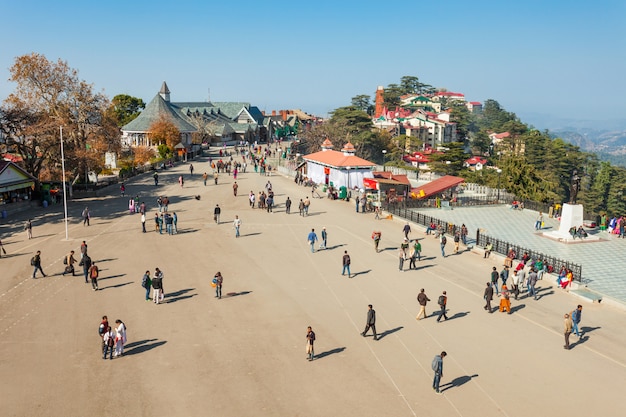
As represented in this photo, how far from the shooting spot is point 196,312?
Answer: 17766 mm

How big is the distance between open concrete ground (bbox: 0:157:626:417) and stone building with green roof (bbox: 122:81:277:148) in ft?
151

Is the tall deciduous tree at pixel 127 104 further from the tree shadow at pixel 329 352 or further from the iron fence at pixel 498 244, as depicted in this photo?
the tree shadow at pixel 329 352

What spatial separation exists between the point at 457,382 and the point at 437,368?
132cm

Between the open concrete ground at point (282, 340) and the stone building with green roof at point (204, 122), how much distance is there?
46008 mm

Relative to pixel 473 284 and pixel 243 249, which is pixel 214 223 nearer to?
pixel 243 249

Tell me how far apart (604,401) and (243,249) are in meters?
17.2

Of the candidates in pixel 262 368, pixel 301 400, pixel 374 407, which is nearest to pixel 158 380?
pixel 262 368

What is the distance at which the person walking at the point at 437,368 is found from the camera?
41.6 feet

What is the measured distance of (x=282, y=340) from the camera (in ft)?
51.5

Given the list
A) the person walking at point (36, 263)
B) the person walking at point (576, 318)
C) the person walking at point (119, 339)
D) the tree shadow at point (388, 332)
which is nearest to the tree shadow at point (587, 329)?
the person walking at point (576, 318)

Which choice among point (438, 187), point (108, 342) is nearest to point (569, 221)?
point (438, 187)

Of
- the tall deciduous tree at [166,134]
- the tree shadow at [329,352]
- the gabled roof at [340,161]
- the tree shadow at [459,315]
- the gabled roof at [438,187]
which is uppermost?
the tall deciduous tree at [166,134]

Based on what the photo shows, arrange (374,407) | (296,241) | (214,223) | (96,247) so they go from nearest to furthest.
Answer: (374,407) → (96,247) → (296,241) → (214,223)

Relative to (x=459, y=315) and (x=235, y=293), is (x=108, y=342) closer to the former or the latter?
(x=235, y=293)
